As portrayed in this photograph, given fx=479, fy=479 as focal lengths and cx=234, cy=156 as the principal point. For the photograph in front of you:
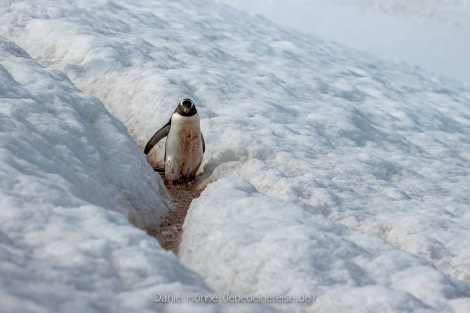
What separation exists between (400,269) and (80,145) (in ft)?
10.7

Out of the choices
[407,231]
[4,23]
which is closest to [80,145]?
[407,231]

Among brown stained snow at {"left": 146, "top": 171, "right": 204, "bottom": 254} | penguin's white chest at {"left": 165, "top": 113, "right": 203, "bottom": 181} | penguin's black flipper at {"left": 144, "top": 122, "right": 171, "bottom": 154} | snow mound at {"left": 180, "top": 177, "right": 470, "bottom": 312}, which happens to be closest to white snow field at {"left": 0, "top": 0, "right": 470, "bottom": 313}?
snow mound at {"left": 180, "top": 177, "right": 470, "bottom": 312}

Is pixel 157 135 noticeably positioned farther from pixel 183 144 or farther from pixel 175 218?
pixel 175 218

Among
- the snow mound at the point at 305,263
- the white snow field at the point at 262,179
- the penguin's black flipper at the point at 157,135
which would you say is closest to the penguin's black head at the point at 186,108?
Result: the penguin's black flipper at the point at 157,135

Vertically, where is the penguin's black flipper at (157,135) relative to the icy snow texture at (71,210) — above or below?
below

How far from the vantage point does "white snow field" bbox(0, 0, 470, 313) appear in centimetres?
313

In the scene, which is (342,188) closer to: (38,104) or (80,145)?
(80,145)

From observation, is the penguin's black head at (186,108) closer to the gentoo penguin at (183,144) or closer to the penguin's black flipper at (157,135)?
the gentoo penguin at (183,144)

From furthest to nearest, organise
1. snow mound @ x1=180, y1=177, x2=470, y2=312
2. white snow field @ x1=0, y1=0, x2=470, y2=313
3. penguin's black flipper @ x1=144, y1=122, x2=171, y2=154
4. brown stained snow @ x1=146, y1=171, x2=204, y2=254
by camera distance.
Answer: penguin's black flipper @ x1=144, y1=122, x2=171, y2=154 < brown stained snow @ x1=146, y1=171, x2=204, y2=254 < snow mound @ x1=180, y1=177, x2=470, y2=312 < white snow field @ x1=0, y1=0, x2=470, y2=313

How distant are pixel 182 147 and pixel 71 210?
10.2 ft

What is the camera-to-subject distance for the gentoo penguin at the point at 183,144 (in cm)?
643

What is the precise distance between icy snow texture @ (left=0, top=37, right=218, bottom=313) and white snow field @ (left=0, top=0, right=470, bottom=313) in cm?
2

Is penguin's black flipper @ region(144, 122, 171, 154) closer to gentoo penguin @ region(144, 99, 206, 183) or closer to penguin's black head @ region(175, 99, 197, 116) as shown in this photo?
gentoo penguin @ region(144, 99, 206, 183)

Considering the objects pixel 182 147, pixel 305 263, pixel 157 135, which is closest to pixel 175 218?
pixel 182 147
